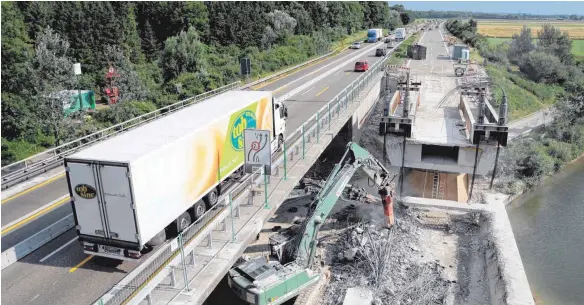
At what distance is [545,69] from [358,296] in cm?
5970

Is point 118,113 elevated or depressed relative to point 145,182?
depressed

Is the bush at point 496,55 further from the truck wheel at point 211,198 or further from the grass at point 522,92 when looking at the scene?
the truck wheel at point 211,198

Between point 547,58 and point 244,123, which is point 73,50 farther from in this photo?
point 547,58

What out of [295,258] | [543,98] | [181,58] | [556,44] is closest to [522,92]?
[543,98]

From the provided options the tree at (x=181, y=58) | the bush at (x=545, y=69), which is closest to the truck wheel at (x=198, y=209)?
the tree at (x=181, y=58)

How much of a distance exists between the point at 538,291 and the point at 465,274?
3.41m

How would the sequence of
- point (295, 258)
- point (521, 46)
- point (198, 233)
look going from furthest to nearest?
point (521, 46), point (295, 258), point (198, 233)

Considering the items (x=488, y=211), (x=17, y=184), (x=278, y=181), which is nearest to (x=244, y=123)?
(x=278, y=181)

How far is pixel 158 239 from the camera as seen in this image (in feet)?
39.6

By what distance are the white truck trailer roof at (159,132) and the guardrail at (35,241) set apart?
10.7ft

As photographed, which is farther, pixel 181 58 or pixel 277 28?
pixel 277 28

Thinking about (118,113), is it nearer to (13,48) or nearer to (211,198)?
(13,48)

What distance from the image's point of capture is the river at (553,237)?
2041 centimetres

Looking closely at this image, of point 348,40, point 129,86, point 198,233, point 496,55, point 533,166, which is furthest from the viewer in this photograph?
point 348,40
